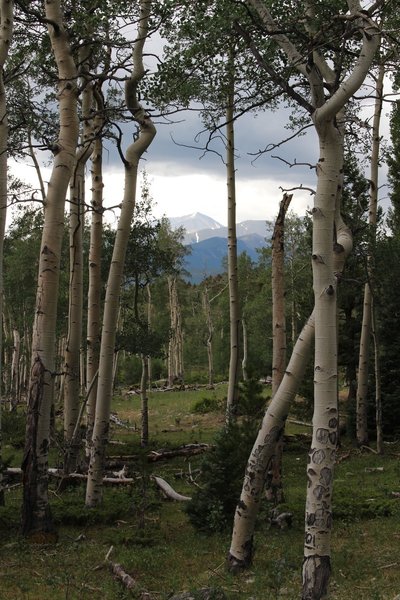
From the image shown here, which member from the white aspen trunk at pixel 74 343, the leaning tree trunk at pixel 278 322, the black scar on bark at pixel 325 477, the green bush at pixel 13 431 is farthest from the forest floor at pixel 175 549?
the green bush at pixel 13 431

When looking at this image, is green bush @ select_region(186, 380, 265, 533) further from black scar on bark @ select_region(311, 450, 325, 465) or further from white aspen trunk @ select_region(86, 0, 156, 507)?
black scar on bark @ select_region(311, 450, 325, 465)

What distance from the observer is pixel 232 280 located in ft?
48.6

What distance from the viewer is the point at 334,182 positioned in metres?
5.31

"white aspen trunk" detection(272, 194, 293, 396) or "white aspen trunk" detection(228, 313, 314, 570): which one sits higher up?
"white aspen trunk" detection(272, 194, 293, 396)

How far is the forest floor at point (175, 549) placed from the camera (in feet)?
20.5

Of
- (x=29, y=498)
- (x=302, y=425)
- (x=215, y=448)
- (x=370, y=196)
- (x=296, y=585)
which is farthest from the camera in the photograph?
(x=302, y=425)

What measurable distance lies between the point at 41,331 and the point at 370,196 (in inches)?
469

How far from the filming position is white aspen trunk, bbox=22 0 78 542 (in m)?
8.09

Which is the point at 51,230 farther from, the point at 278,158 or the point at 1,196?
the point at 278,158

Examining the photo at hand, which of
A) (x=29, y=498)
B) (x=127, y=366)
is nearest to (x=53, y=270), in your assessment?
(x=29, y=498)

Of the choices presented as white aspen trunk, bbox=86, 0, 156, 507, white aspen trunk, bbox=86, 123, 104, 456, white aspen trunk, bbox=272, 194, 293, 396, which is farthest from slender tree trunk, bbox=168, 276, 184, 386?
white aspen trunk, bbox=272, 194, 293, 396

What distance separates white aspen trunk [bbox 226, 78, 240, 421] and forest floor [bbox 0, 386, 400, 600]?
2452 millimetres

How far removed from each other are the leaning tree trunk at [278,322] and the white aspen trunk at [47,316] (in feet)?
11.0

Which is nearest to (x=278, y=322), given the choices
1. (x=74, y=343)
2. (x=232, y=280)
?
(x=74, y=343)
